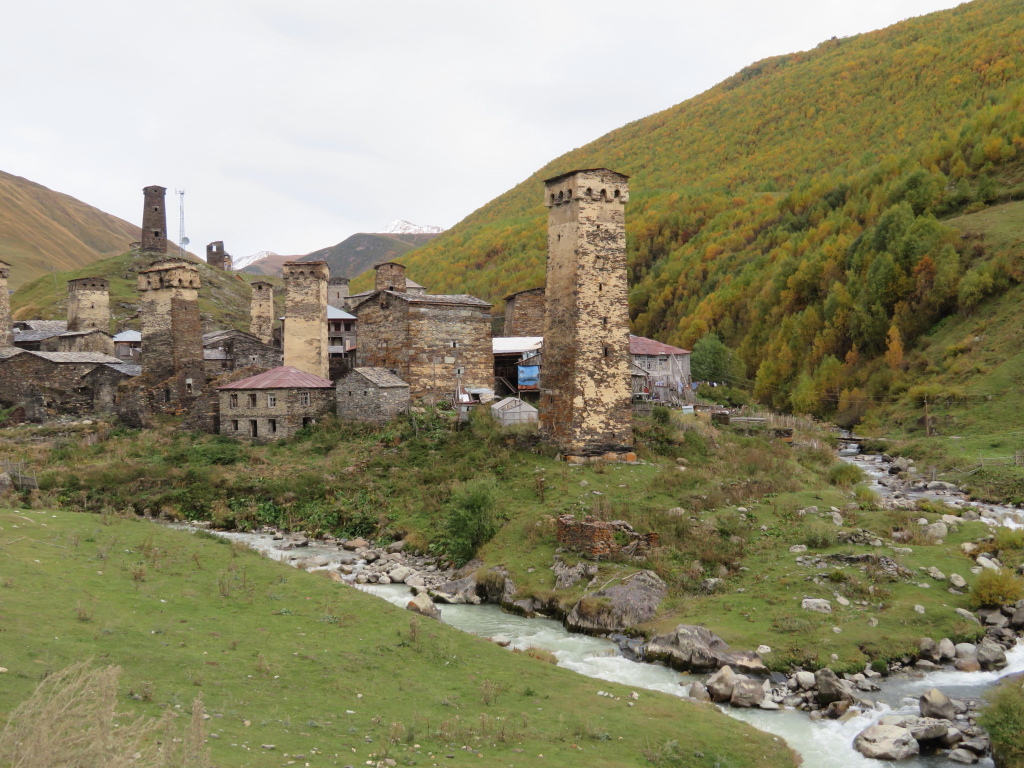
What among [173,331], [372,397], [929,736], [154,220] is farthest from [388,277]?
[154,220]

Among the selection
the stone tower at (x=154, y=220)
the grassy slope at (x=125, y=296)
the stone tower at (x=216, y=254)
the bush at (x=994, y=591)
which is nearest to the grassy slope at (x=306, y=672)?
the bush at (x=994, y=591)

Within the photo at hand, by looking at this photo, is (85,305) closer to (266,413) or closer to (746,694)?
(266,413)

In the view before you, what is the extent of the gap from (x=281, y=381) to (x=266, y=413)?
5.05 ft

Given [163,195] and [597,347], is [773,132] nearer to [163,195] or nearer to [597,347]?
[163,195]

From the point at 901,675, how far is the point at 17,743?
1531cm

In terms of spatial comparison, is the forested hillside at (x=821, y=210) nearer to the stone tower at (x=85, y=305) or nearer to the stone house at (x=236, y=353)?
the stone house at (x=236, y=353)

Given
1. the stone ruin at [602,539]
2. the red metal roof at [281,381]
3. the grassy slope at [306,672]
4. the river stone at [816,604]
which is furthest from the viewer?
the red metal roof at [281,381]

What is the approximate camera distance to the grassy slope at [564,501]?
1758cm

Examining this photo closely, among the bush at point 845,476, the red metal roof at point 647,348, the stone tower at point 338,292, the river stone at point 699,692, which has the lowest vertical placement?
the river stone at point 699,692

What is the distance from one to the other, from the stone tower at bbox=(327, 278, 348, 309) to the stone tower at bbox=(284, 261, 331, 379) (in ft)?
61.2

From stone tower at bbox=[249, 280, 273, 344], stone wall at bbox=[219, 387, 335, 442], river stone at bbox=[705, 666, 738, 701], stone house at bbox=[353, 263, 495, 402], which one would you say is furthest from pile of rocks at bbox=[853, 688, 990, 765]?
stone tower at bbox=[249, 280, 273, 344]

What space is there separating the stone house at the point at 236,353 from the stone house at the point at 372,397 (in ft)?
29.8

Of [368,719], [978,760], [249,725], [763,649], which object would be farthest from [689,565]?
[249,725]

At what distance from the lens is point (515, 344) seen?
41.0 m
